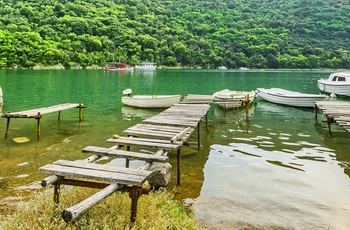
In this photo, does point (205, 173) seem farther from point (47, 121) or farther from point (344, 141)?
→ point (47, 121)

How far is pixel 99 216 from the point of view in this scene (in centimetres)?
509

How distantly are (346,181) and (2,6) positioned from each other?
540 ft

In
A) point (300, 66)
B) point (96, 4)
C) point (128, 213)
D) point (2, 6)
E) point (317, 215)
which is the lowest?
point (317, 215)

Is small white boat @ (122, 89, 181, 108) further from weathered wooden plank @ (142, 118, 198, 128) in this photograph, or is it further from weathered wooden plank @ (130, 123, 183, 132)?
weathered wooden plank @ (130, 123, 183, 132)

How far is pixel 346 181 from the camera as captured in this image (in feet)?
30.2

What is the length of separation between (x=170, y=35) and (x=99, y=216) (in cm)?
16531

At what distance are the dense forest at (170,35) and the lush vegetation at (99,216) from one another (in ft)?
351

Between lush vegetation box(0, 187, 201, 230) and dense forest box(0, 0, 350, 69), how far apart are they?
10711cm

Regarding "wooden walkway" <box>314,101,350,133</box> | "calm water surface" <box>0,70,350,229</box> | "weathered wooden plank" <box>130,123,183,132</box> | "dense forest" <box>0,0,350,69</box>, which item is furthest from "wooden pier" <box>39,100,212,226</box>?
"dense forest" <box>0,0,350,69</box>

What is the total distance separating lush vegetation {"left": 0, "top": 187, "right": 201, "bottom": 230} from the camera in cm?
477

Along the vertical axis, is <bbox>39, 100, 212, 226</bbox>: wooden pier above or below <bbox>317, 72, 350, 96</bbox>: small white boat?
below

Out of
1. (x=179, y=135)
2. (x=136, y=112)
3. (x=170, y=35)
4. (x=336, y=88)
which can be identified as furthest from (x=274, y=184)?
(x=170, y=35)

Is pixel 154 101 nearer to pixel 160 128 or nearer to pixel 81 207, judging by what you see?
pixel 160 128

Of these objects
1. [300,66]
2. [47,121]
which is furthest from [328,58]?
[47,121]
